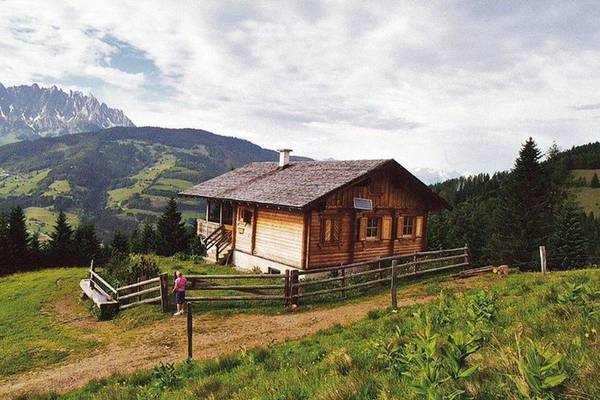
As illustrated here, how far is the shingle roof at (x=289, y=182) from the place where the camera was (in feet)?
78.8

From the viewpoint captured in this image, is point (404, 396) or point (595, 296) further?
point (595, 296)

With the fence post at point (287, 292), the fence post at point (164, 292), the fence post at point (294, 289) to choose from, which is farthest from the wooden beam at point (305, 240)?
the fence post at point (164, 292)

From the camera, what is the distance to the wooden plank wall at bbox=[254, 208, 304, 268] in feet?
79.8

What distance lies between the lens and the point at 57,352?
576 inches

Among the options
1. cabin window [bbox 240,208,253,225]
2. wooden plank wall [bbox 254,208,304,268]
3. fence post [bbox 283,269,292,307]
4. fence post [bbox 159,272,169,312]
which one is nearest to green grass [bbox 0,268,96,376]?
fence post [bbox 159,272,169,312]

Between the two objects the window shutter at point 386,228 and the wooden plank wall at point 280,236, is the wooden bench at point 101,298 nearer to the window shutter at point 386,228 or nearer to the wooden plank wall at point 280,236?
the wooden plank wall at point 280,236

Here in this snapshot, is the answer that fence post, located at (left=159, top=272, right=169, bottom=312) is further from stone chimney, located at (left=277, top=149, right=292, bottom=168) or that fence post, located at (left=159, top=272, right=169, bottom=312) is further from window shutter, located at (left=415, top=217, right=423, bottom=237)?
window shutter, located at (left=415, top=217, right=423, bottom=237)

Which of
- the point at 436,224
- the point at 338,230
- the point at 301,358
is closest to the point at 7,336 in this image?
the point at 301,358

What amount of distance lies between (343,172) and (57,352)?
17749mm

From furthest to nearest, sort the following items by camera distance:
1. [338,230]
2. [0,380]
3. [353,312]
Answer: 1. [338,230]
2. [353,312]
3. [0,380]

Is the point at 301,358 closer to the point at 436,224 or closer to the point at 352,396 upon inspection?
the point at 352,396

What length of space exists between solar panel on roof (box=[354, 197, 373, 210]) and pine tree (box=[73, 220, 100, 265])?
1586 inches

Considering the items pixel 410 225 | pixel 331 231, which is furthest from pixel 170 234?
pixel 410 225

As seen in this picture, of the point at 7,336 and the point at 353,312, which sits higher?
the point at 353,312
